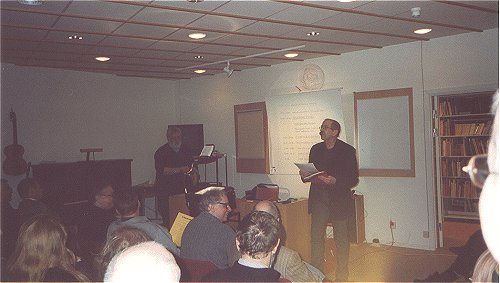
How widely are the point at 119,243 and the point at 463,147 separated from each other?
7074mm

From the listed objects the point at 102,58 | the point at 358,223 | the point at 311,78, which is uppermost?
the point at 102,58

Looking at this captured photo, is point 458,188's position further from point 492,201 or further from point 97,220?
point 492,201

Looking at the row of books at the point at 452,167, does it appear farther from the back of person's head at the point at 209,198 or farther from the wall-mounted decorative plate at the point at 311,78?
the back of person's head at the point at 209,198

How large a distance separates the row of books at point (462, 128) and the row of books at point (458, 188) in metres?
0.85

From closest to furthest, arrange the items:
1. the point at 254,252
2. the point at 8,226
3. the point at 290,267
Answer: the point at 254,252 < the point at 290,267 < the point at 8,226

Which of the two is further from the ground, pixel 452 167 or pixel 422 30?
pixel 422 30

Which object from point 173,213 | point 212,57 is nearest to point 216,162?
point 173,213

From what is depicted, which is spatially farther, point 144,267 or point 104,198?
point 104,198

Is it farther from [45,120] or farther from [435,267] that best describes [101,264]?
[45,120]

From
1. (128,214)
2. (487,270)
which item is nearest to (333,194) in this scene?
(128,214)

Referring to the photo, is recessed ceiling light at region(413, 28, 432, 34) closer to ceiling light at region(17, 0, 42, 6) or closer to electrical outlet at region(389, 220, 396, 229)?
electrical outlet at region(389, 220, 396, 229)

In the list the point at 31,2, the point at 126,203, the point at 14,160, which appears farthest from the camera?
the point at 14,160

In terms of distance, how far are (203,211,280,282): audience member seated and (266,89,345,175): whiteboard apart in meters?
4.60

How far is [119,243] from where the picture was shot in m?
2.45
